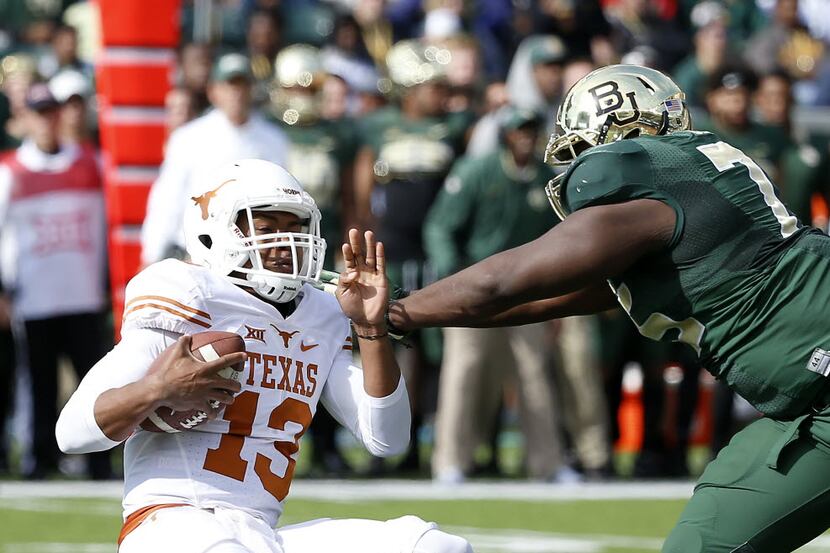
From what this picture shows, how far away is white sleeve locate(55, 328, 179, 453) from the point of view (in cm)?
378

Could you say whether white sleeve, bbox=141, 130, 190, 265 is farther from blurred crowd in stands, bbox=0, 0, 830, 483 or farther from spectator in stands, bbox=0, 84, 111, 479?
spectator in stands, bbox=0, 84, 111, 479

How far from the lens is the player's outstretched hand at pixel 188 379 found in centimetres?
369

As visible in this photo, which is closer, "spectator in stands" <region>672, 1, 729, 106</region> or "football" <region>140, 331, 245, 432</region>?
"football" <region>140, 331, 245, 432</region>

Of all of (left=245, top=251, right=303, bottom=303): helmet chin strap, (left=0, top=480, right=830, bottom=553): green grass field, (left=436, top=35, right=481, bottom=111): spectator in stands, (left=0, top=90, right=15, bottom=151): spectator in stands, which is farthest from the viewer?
(left=0, top=90, right=15, bottom=151): spectator in stands

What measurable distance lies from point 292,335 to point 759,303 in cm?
115

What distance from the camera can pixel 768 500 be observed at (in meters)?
3.82

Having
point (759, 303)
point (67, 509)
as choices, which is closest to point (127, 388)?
point (759, 303)

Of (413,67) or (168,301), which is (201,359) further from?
(413,67)

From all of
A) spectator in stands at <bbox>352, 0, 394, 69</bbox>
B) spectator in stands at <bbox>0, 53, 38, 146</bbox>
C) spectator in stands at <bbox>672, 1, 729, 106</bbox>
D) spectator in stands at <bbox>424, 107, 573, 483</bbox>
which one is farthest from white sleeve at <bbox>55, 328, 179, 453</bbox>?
spectator in stands at <bbox>352, 0, 394, 69</bbox>

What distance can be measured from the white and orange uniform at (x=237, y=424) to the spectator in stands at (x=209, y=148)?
405 cm

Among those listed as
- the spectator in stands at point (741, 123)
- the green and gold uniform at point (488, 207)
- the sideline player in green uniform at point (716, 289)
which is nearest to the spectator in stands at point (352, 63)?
the green and gold uniform at point (488, 207)

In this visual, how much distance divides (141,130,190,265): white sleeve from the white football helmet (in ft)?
13.5

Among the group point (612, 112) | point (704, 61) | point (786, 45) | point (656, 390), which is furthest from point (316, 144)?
point (612, 112)

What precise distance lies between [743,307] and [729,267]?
10cm
